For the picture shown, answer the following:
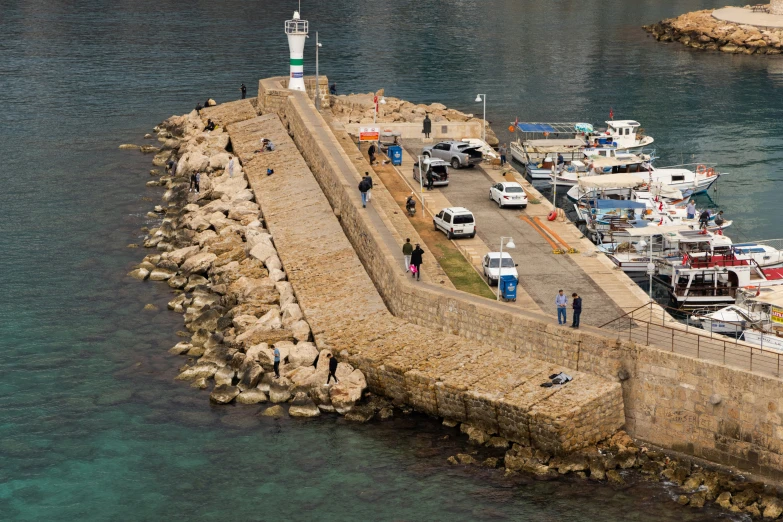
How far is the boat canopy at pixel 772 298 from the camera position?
53.0 metres

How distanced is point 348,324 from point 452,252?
8.62 metres

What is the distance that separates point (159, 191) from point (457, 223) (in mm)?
27115

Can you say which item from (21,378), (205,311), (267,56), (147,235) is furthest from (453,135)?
(267,56)

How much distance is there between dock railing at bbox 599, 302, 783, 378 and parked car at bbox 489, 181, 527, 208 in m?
18.4

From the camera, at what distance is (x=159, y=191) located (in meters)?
80.4

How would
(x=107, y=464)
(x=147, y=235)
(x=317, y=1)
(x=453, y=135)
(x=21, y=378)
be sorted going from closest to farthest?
(x=107, y=464), (x=21, y=378), (x=147, y=235), (x=453, y=135), (x=317, y=1)

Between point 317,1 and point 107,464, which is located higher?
point 317,1

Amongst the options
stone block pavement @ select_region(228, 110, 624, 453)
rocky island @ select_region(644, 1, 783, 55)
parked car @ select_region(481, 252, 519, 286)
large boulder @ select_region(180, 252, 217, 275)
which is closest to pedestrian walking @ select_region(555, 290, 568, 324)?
stone block pavement @ select_region(228, 110, 624, 453)

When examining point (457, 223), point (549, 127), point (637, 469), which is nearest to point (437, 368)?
point (637, 469)

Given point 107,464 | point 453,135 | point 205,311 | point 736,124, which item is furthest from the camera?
point 736,124

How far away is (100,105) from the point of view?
108438mm

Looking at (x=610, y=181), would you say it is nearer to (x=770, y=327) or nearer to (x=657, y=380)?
(x=770, y=327)

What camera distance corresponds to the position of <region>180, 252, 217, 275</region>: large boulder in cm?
6238

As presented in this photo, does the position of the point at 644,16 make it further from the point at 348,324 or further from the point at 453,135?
the point at 348,324
